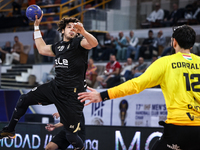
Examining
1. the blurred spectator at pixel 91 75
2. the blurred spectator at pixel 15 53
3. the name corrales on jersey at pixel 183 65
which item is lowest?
the blurred spectator at pixel 91 75

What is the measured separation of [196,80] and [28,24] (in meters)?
15.3

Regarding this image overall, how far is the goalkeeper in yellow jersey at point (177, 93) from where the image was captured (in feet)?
10.9

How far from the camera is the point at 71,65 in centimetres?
503

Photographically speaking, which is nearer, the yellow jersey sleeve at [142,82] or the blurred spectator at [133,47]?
the yellow jersey sleeve at [142,82]

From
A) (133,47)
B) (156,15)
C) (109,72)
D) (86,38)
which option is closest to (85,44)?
(86,38)

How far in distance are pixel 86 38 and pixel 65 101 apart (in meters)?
1.11

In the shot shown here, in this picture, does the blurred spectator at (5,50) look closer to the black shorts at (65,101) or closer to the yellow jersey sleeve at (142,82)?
the black shorts at (65,101)

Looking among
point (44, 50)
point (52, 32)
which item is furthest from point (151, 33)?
point (44, 50)

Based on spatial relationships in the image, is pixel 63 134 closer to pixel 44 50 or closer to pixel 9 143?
pixel 44 50

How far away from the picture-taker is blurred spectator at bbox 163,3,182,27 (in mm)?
13715

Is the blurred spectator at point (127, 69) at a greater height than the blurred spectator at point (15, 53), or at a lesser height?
lesser

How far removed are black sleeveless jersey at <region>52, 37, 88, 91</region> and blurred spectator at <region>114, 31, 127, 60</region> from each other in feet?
25.4

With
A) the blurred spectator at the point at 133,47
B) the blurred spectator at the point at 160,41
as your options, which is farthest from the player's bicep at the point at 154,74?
the blurred spectator at the point at 133,47

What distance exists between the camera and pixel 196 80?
3.37 meters
